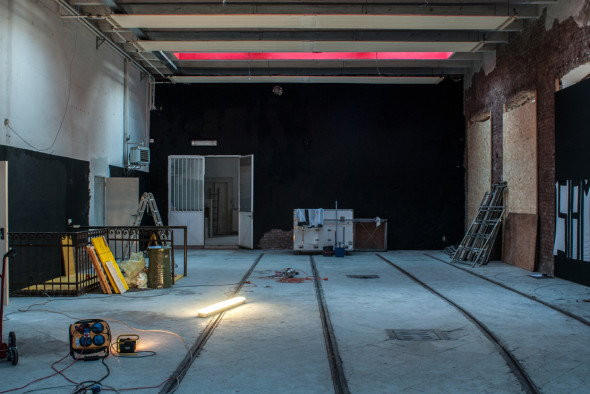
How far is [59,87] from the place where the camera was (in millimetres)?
8430

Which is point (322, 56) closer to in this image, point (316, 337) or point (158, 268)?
point (158, 268)

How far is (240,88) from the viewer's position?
13.5 meters

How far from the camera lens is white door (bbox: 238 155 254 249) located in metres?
13.4

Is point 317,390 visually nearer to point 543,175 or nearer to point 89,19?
point 543,175

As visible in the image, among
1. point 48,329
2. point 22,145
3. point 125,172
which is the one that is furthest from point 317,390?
point 125,172

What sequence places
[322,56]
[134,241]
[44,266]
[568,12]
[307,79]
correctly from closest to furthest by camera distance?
[44,266] → [568,12] → [134,241] → [322,56] → [307,79]

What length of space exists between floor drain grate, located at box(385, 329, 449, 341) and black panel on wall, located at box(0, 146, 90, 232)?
536 centimetres

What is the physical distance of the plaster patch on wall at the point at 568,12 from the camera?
297 inches

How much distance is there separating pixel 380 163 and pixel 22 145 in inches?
346

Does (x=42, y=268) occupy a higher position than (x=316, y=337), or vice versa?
(x=42, y=268)

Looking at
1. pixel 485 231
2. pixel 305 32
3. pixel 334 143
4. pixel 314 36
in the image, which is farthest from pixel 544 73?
pixel 334 143

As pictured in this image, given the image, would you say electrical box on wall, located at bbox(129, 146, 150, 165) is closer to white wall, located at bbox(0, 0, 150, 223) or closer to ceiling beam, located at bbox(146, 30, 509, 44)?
white wall, located at bbox(0, 0, 150, 223)

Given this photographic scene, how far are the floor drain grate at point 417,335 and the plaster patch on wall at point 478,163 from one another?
748cm

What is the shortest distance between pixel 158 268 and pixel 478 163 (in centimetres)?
850
